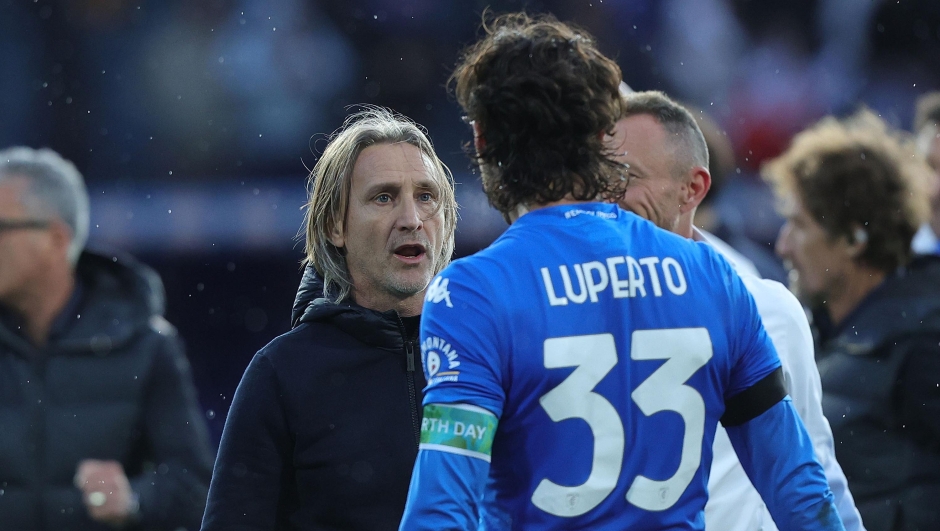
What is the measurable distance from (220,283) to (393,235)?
6919 millimetres

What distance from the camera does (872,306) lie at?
4.93 meters

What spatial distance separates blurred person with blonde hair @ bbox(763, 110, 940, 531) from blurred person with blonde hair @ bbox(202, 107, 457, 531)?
2.23 metres

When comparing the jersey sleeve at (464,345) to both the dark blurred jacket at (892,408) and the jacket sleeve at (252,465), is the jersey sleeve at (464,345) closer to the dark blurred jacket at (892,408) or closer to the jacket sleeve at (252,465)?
the jacket sleeve at (252,465)

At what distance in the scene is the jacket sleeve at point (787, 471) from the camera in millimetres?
2166

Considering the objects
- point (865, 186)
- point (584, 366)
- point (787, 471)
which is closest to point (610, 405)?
point (584, 366)

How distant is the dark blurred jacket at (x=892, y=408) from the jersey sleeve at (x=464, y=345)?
310 cm

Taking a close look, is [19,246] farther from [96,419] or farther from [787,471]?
[787,471]

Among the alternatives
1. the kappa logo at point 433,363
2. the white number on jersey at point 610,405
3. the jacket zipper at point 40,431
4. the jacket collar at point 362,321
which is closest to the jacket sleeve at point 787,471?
the white number on jersey at point 610,405

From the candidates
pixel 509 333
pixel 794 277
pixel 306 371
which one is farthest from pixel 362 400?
pixel 794 277

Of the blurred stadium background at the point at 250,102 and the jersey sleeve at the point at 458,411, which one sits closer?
the jersey sleeve at the point at 458,411

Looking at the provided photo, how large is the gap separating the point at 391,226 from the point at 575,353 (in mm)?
1274

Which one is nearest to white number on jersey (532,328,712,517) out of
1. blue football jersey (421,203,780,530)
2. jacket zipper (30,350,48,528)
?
blue football jersey (421,203,780,530)

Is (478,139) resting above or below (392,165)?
below

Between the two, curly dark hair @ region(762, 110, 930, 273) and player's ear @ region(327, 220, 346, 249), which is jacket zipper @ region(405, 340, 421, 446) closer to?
player's ear @ region(327, 220, 346, 249)
